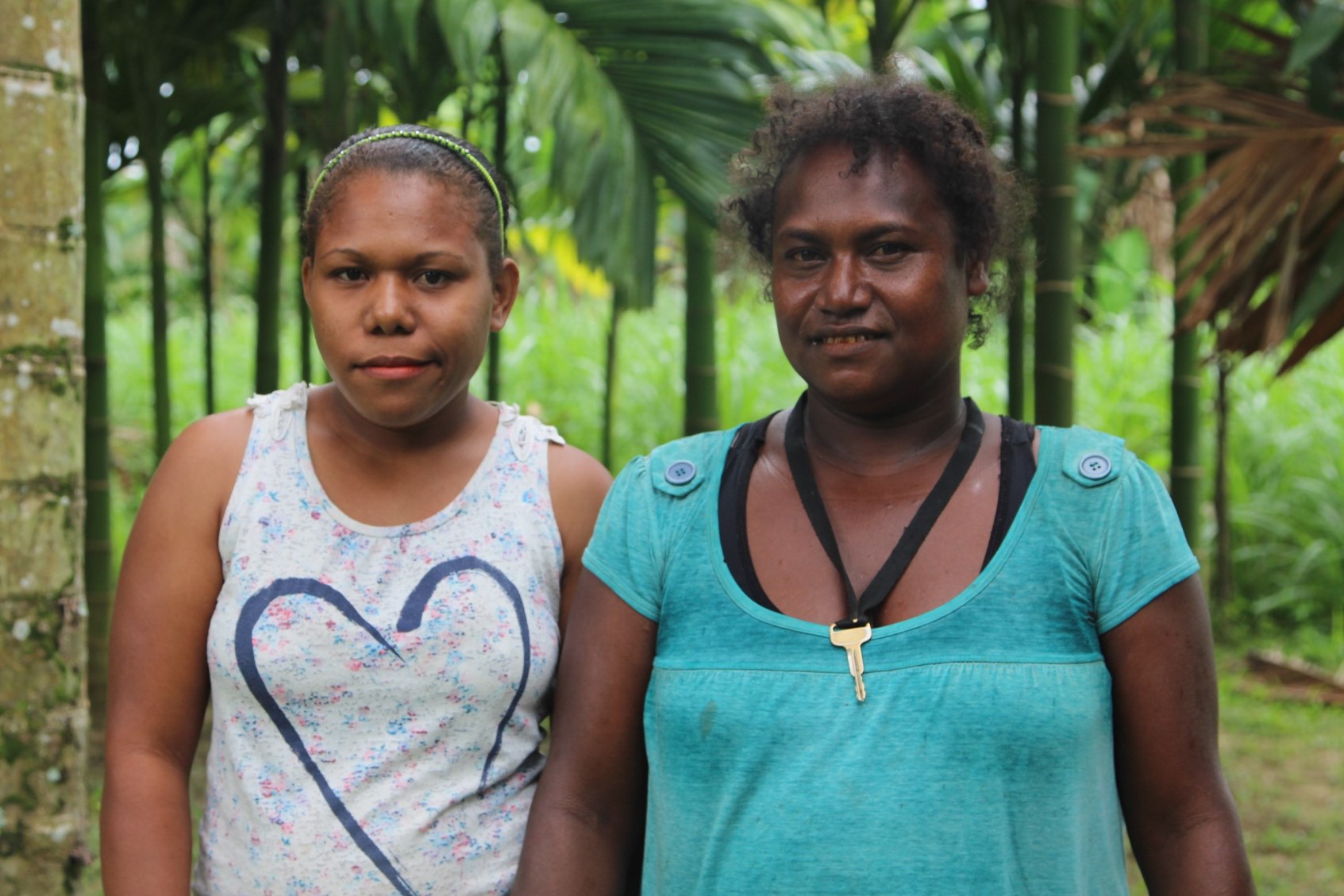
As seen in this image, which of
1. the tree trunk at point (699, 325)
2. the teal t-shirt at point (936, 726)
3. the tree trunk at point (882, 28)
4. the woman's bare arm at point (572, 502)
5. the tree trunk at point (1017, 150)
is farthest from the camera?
the tree trunk at point (1017, 150)

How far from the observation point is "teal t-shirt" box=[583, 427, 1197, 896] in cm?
153

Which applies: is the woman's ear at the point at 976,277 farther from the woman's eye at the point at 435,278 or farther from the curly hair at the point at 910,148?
the woman's eye at the point at 435,278

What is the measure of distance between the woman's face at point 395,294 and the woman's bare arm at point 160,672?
240 mm

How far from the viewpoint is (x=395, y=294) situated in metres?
1.77

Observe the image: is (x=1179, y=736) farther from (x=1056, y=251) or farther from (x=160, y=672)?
(x=1056, y=251)

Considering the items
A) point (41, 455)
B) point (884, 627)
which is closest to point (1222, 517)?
point (884, 627)

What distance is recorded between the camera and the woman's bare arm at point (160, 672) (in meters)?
1.73

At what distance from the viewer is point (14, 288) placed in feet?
7.33

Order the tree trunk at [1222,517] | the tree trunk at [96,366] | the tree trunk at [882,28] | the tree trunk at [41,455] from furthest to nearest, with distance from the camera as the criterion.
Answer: the tree trunk at [1222,517], the tree trunk at [96,366], the tree trunk at [882,28], the tree trunk at [41,455]

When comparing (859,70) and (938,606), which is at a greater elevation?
(859,70)

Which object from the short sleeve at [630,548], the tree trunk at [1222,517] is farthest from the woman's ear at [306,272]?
the tree trunk at [1222,517]

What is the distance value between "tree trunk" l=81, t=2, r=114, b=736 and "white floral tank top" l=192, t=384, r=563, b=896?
9.39ft

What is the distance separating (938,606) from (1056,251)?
67.4 inches

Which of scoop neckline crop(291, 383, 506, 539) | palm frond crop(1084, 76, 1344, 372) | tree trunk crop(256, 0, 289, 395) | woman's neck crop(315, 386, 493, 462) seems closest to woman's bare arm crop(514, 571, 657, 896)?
scoop neckline crop(291, 383, 506, 539)
